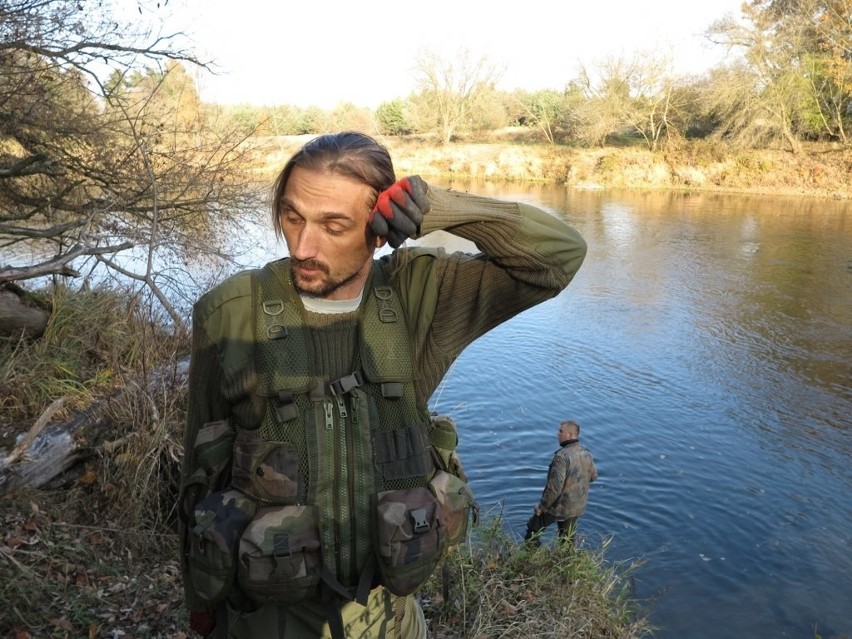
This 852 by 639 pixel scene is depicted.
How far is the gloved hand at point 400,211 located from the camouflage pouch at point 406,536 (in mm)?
697

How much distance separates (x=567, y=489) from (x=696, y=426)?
4.18 metres

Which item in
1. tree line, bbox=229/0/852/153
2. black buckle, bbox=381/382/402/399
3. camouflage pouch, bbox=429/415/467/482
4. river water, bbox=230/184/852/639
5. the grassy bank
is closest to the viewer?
black buckle, bbox=381/382/402/399

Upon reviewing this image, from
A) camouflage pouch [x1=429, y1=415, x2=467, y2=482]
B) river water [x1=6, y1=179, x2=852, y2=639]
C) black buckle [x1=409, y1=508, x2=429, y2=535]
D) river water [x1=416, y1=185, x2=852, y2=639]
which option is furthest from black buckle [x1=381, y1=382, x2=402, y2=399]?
river water [x1=416, y1=185, x2=852, y2=639]

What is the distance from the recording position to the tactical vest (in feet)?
5.49

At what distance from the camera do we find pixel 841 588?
252 inches

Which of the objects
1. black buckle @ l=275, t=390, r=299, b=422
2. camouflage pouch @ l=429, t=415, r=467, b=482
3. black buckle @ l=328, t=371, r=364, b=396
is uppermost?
black buckle @ l=328, t=371, r=364, b=396

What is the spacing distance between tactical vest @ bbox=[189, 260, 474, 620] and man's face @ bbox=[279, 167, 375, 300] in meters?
0.12

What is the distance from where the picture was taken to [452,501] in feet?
5.99

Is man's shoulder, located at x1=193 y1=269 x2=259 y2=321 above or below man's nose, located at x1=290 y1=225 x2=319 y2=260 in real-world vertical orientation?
below

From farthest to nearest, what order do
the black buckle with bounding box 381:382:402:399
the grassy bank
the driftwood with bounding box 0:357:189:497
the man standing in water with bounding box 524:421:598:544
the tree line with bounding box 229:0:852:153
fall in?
the tree line with bounding box 229:0:852:153
the man standing in water with bounding box 524:421:598:544
the driftwood with bounding box 0:357:189:497
the grassy bank
the black buckle with bounding box 381:382:402:399

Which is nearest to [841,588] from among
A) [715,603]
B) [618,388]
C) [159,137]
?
[715,603]

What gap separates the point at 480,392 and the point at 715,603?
207 inches

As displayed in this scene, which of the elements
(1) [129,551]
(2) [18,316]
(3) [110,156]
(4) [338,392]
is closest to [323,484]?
(4) [338,392]

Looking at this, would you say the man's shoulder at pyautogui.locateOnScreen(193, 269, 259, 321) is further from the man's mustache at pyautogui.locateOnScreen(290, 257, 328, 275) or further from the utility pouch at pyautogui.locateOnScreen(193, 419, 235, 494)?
the utility pouch at pyautogui.locateOnScreen(193, 419, 235, 494)
